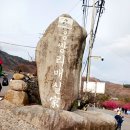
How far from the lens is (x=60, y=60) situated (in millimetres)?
12422

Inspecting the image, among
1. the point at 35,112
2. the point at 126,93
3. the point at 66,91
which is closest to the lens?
the point at 35,112

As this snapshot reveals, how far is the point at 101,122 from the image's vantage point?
12.5 meters

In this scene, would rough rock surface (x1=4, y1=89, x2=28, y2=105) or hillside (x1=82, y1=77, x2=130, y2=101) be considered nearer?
rough rock surface (x1=4, y1=89, x2=28, y2=105)

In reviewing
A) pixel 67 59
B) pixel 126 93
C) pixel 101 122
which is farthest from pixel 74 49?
pixel 126 93

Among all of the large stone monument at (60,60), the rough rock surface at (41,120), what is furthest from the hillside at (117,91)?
the rough rock surface at (41,120)

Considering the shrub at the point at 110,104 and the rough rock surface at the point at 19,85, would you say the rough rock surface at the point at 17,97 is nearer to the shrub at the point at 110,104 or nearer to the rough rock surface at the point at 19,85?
the rough rock surface at the point at 19,85

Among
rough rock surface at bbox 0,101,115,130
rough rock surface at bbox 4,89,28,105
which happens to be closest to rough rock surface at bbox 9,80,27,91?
rough rock surface at bbox 4,89,28,105

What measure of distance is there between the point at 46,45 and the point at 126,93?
46120 millimetres

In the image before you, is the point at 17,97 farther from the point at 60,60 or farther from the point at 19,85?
the point at 60,60

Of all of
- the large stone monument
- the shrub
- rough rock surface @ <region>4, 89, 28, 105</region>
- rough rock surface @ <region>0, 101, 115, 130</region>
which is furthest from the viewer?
the shrub

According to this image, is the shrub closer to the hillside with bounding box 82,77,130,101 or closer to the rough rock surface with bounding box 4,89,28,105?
the hillside with bounding box 82,77,130,101

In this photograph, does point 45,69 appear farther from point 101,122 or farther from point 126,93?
point 126,93

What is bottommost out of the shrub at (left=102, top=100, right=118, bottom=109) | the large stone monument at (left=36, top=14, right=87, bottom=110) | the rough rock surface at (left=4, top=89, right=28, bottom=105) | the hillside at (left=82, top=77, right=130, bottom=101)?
the shrub at (left=102, top=100, right=118, bottom=109)

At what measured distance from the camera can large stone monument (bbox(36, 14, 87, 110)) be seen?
12344 mm
